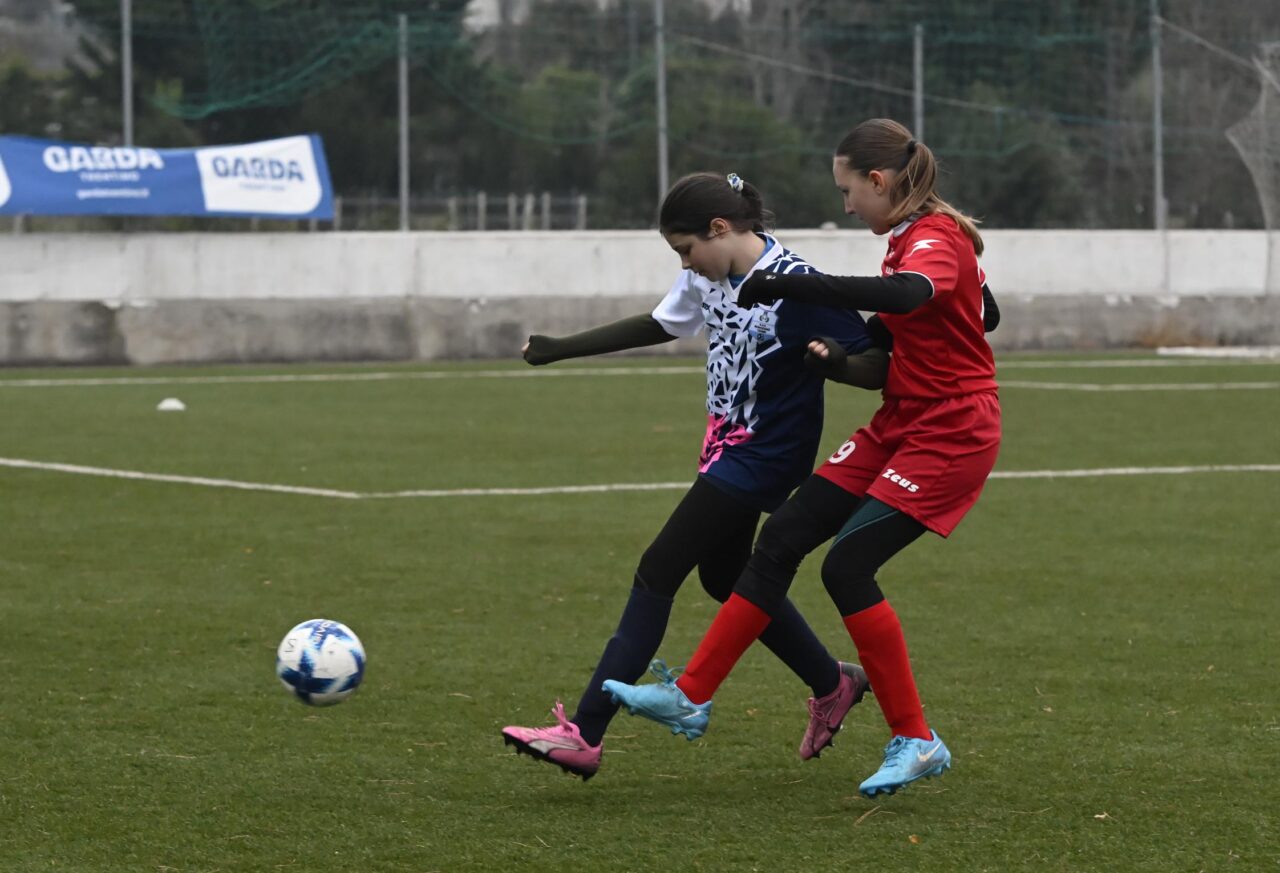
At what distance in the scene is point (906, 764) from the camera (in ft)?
15.7

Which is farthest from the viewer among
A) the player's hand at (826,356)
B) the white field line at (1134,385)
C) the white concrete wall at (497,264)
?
the white concrete wall at (497,264)

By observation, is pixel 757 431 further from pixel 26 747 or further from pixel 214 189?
pixel 214 189

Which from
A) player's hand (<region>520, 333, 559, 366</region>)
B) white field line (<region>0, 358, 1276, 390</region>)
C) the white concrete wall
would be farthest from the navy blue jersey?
the white concrete wall

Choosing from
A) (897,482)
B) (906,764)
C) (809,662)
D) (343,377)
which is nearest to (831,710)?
(809,662)

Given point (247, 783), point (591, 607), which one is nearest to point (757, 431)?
point (247, 783)

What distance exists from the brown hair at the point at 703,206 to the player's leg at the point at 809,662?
820mm

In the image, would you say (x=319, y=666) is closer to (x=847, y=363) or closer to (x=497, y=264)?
(x=847, y=363)

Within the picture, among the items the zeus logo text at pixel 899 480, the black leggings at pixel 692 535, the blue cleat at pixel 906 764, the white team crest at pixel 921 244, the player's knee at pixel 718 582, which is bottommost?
the blue cleat at pixel 906 764

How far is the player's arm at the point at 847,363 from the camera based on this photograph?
15.5 ft

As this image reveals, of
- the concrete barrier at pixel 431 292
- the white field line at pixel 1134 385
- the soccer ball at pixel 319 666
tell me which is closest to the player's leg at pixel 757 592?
the soccer ball at pixel 319 666

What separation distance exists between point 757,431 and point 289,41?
2358cm

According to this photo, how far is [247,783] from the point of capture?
5055mm

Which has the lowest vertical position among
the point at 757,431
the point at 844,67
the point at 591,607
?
the point at 591,607

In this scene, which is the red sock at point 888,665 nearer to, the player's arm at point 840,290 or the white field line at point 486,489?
the player's arm at point 840,290
